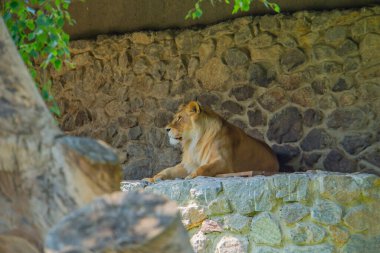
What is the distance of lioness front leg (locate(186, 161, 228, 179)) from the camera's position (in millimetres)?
7469

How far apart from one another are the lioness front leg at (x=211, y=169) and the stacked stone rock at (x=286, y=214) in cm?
130

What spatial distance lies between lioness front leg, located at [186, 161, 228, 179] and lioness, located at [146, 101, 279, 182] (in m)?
0.12

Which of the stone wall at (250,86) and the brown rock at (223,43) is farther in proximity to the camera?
the brown rock at (223,43)

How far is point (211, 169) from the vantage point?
7594 mm

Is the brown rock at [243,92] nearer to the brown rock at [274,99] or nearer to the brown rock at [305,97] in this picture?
the brown rock at [274,99]

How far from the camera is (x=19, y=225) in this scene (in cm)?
226

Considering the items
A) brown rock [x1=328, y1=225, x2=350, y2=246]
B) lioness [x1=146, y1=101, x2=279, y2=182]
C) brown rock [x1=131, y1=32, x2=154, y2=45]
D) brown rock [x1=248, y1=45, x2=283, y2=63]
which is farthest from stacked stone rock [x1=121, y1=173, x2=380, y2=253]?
brown rock [x1=131, y1=32, x2=154, y2=45]

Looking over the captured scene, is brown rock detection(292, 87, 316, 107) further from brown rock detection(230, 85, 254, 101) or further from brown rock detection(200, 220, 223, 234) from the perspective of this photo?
brown rock detection(200, 220, 223, 234)

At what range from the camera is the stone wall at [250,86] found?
26.8ft

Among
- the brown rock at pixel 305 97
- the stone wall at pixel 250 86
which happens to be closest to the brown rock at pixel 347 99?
the stone wall at pixel 250 86

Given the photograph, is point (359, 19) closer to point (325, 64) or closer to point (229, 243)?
point (325, 64)

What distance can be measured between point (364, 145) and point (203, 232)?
8.53ft

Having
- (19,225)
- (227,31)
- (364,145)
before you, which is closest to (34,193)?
(19,225)

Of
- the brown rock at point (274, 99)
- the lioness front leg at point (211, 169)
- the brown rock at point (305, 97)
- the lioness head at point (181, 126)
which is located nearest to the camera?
the lioness front leg at point (211, 169)
